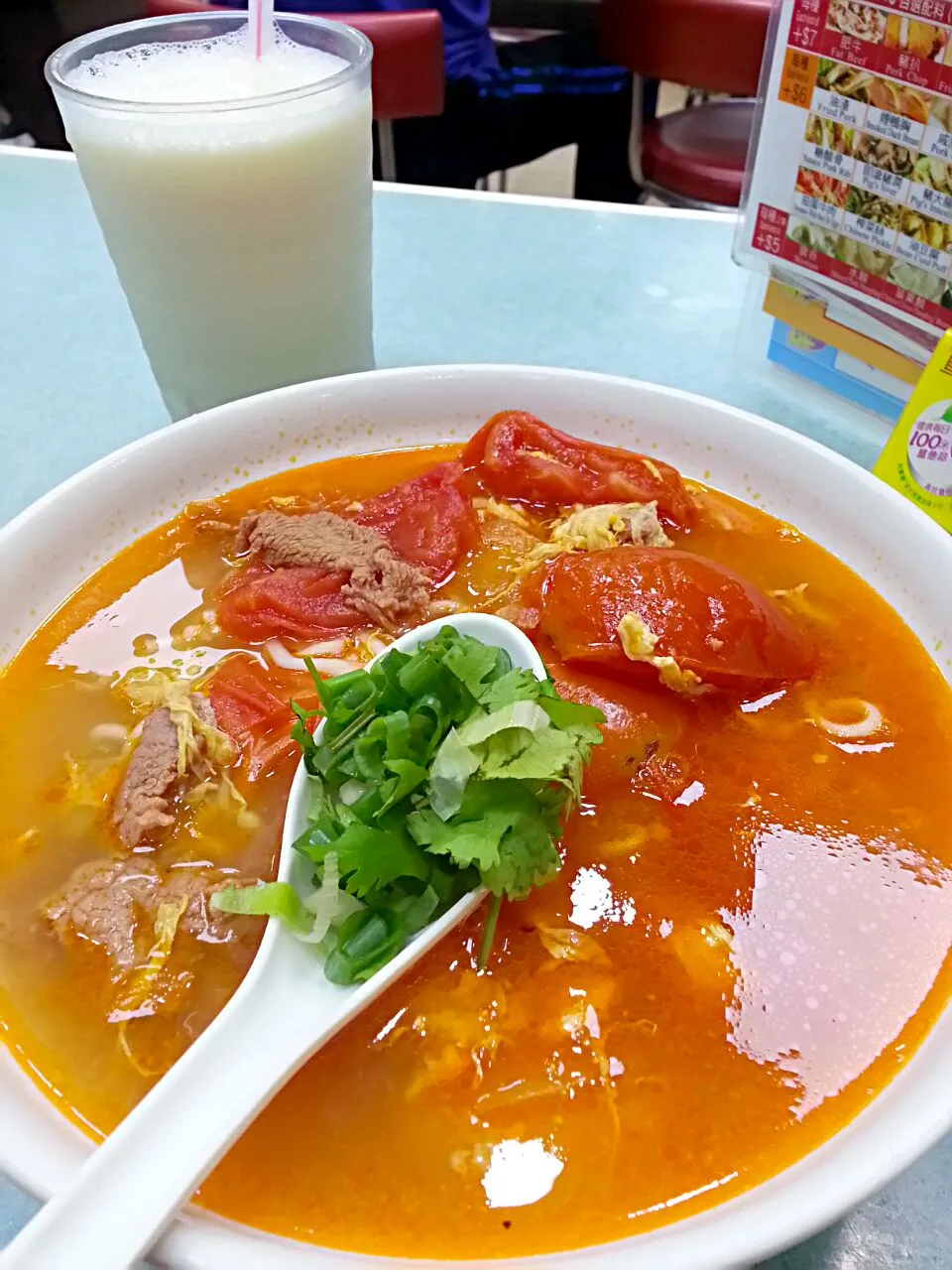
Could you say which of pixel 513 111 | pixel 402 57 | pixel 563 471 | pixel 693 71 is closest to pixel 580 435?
pixel 563 471

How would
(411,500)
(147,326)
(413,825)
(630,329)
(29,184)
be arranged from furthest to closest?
(29,184)
(630,329)
(147,326)
(411,500)
(413,825)

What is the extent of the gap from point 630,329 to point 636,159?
7.00 feet

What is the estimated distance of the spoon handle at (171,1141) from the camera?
62 cm

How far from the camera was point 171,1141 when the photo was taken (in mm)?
699

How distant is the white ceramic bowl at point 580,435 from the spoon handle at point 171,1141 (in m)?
0.05

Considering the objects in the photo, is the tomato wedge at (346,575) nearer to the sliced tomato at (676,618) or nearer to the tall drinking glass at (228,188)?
the sliced tomato at (676,618)

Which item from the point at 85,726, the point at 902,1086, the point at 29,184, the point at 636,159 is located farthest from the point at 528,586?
the point at 636,159

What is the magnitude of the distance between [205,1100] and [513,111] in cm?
390

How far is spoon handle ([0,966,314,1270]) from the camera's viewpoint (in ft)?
2.04

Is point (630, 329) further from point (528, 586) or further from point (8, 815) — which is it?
point (8, 815)

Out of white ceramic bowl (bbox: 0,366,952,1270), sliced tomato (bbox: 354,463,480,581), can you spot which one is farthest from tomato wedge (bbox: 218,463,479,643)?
white ceramic bowl (bbox: 0,366,952,1270)

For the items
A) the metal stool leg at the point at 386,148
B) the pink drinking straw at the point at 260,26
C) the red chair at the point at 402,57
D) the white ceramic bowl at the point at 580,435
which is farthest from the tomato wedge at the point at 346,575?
the metal stool leg at the point at 386,148

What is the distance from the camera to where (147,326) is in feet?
5.02

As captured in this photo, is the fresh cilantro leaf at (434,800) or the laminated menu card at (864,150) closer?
the fresh cilantro leaf at (434,800)
